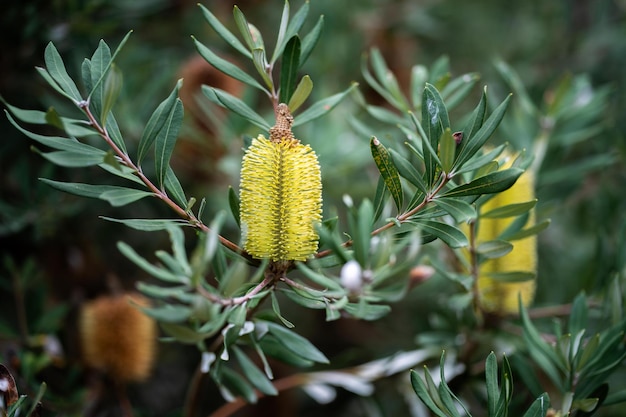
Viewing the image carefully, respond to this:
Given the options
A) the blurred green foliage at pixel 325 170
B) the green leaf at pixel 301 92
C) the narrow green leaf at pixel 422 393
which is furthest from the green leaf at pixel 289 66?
the narrow green leaf at pixel 422 393

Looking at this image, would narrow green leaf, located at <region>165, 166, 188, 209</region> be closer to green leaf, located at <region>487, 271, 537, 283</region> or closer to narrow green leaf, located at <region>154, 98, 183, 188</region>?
narrow green leaf, located at <region>154, 98, 183, 188</region>

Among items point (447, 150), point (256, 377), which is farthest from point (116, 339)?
point (447, 150)

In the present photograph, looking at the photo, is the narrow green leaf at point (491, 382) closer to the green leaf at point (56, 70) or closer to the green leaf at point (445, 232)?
the green leaf at point (445, 232)

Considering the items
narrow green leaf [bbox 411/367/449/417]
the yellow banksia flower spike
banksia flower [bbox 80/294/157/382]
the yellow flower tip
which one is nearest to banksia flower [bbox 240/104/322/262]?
the yellow flower tip

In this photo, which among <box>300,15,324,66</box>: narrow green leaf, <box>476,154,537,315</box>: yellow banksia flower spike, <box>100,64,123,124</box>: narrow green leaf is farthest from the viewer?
<box>476,154,537,315</box>: yellow banksia flower spike

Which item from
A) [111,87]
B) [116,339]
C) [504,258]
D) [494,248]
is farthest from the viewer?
[116,339]

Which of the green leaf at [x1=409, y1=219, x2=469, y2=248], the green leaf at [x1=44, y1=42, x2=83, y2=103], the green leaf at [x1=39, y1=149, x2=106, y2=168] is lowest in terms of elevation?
the green leaf at [x1=409, y1=219, x2=469, y2=248]

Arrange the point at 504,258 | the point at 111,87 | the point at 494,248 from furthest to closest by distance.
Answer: the point at 504,258 → the point at 494,248 → the point at 111,87

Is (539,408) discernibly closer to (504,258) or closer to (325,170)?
(504,258)
